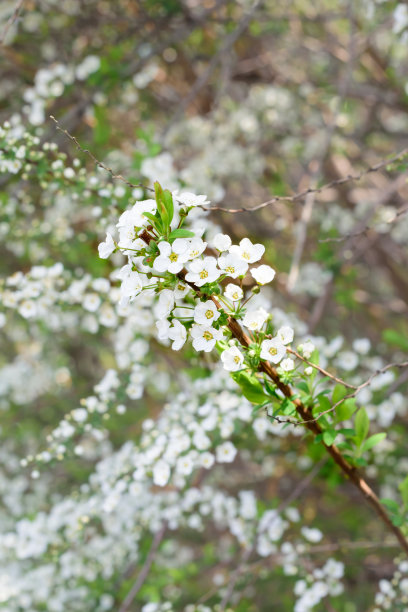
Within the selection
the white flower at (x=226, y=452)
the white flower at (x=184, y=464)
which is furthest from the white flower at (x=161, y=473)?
the white flower at (x=226, y=452)

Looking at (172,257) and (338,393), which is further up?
(172,257)

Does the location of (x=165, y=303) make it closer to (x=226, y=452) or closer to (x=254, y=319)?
(x=254, y=319)

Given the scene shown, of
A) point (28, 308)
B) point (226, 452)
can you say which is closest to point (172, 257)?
point (226, 452)

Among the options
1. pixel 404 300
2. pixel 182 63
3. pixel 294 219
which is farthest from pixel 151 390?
pixel 182 63

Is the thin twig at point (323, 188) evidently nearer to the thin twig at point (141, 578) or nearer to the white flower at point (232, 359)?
the white flower at point (232, 359)

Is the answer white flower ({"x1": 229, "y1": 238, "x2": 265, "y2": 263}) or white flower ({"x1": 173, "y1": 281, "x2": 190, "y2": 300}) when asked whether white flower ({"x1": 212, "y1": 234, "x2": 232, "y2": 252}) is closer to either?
white flower ({"x1": 229, "y1": 238, "x2": 265, "y2": 263})

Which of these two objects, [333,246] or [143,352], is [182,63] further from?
[143,352]
